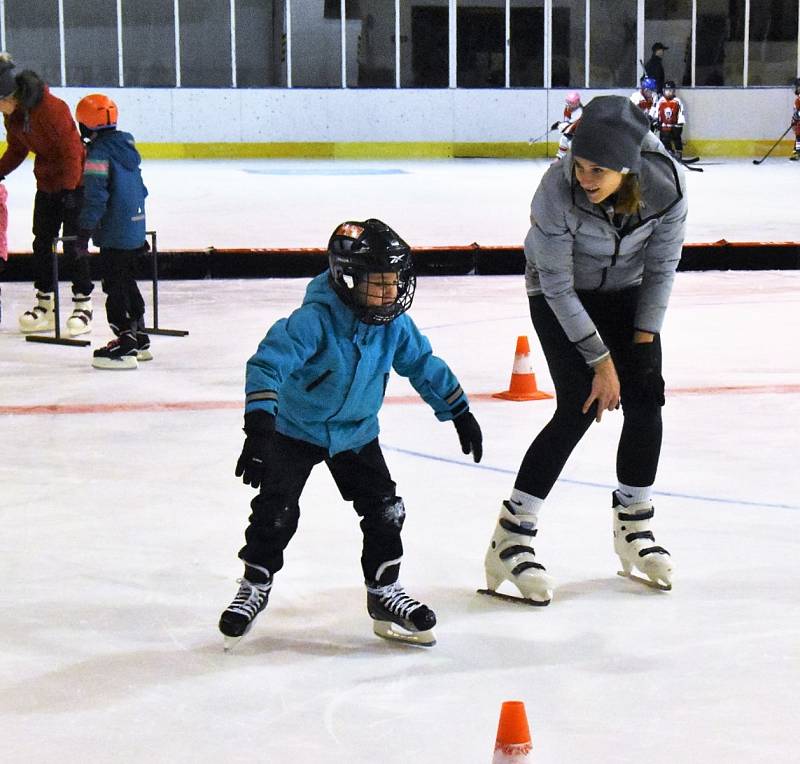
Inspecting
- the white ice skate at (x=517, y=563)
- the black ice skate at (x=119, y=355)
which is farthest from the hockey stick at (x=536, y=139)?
the white ice skate at (x=517, y=563)

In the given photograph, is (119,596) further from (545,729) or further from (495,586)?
(545,729)

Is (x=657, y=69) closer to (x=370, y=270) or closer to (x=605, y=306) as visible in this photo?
(x=605, y=306)

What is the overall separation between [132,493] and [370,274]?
175cm

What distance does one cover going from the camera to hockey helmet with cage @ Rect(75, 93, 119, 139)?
6.60 metres

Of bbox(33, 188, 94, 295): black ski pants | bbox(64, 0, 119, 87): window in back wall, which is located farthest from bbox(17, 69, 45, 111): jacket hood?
bbox(64, 0, 119, 87): window in back wall

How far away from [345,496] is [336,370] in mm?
322

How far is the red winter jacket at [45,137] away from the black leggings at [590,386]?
4.55 metres

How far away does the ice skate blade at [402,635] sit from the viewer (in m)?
3.26

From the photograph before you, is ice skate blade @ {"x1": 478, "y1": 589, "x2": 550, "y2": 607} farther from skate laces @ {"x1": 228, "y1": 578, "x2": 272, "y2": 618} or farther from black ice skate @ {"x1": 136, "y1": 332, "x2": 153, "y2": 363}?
black ice skate @ {"x1": 136, "y1": 332, "x2": 153, "y2": 363}

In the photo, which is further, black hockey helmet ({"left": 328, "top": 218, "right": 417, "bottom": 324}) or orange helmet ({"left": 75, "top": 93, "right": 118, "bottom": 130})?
orange helmet ({"left": 75, "top": 93, "right": 118, "bottom": 130})

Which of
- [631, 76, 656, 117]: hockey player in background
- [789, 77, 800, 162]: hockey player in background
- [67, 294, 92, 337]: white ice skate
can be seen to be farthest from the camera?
[789, 77, 800, 162]: hockey player in background

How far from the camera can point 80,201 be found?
7.83 meters

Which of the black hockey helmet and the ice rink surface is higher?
the black hockey helmet

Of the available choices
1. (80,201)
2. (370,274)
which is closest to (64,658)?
(370,274)
